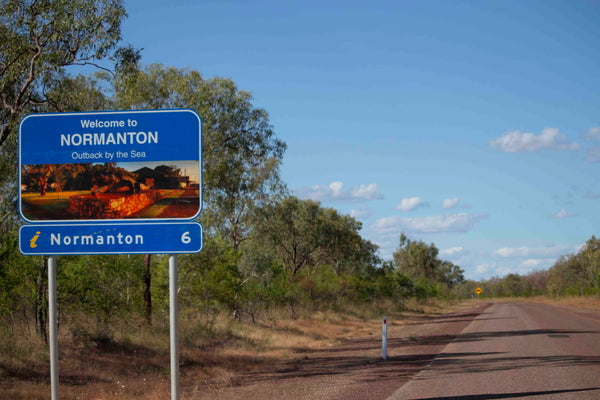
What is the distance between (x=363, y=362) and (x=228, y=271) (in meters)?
8.40

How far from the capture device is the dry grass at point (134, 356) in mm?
12203

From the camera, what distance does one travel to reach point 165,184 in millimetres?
7652

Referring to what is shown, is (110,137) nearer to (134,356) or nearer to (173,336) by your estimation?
(173,336)

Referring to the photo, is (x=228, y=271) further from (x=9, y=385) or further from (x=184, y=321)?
(x=9, y=385)

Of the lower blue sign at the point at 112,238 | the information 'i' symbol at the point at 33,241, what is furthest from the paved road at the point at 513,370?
the information 'i' symbol at the point at 33,241

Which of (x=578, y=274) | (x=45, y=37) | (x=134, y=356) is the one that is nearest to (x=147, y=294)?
(x=134, y=356)

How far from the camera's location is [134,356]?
1603 centimetres

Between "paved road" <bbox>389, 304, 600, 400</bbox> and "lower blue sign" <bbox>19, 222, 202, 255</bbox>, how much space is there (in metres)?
5.26

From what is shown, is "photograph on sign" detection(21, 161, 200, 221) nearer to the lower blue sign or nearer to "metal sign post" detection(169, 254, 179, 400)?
the lower blue sign

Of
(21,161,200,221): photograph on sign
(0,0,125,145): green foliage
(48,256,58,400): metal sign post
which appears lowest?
(48,256,58,400): metal sign post

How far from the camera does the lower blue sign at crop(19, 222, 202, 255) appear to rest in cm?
748

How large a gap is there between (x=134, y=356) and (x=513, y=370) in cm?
1008

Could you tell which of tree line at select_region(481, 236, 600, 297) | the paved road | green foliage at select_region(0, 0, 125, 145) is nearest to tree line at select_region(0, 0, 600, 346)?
green foliage at select_region(0, 0, 125, 145)

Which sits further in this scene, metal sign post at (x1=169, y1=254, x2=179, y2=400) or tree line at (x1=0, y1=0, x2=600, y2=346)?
tree line at (x1=0, y1=0, x2=600, y2=346)
